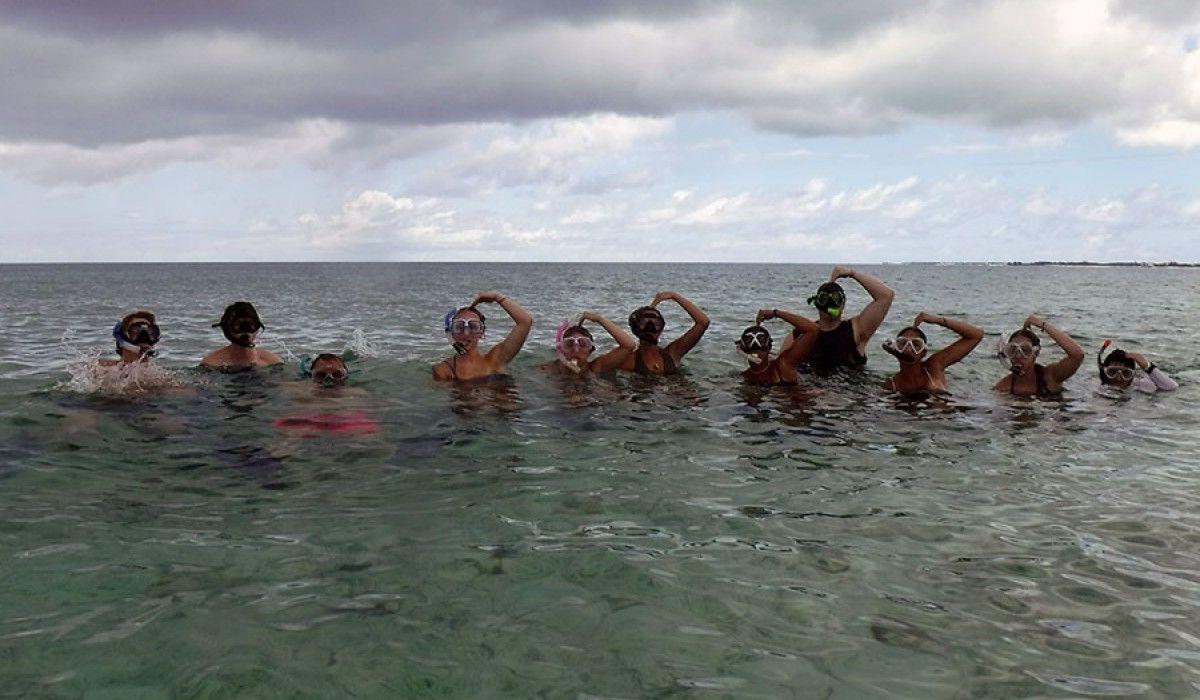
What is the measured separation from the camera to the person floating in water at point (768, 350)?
12266mm

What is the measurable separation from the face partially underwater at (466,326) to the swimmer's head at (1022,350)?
8.76m

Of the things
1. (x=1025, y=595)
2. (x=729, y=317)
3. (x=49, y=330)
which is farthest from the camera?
(x=729, y=317)

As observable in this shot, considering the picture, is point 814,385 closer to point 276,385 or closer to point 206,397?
point 276,385

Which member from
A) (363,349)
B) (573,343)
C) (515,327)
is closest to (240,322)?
(515,327)

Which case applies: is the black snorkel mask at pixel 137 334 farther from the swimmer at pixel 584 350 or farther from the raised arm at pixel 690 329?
the raised arm at pixel 690 329

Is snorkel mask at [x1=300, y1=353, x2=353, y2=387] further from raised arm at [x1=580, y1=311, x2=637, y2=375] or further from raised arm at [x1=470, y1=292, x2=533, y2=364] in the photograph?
raised arm at [x1=580, y1=311, x2=637, y2=375]

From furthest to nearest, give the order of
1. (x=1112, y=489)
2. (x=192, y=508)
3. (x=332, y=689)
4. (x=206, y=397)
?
1. (x=206, y=397)
2. (x=1112, y=489)
3. (x=192, y=508)
4. (x=332, y=689)

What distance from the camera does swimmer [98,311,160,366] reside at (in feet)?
37.8

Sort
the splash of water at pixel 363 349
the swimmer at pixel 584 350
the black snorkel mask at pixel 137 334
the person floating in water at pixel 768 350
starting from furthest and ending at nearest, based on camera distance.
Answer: the splash of water at pixel 363 349 → the swimmer at pixel 584 350 → the person floating in water at pixel 768 350 → the black snorkel mask at pixel 137 334

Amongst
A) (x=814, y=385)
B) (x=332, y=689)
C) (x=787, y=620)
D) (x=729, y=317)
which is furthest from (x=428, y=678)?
(x=729, y=317)

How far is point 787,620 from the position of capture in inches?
189

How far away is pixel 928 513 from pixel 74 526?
745 centimetres

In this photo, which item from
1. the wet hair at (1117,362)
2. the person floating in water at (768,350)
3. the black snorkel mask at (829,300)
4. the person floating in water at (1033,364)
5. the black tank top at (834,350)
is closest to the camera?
the person floating in water at (768,350)

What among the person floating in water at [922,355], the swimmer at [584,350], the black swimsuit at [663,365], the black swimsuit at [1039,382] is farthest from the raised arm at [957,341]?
the swimmer at [584,350]
